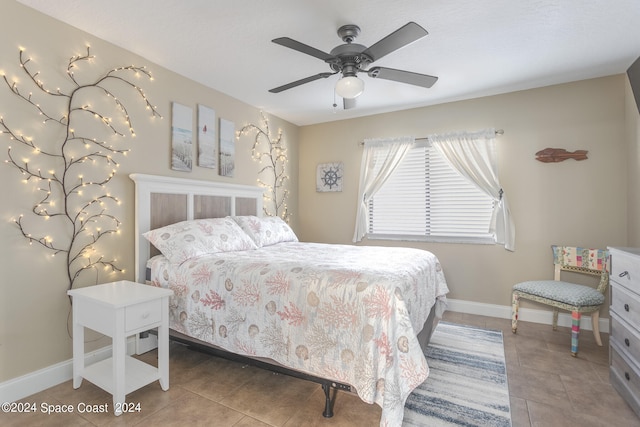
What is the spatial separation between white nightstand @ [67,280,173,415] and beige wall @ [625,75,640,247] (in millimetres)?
3914

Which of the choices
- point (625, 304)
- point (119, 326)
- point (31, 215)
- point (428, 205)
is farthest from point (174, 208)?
point (625, 304)

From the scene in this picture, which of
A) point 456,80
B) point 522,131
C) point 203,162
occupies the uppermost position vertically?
point 456,80

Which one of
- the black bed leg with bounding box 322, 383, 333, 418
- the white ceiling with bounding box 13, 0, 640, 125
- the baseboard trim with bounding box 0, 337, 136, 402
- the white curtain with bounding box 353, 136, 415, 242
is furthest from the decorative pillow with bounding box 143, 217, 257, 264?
the white curtain with bounding box 353, 136, 415, 242

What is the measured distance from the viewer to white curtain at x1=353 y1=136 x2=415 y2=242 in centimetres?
414

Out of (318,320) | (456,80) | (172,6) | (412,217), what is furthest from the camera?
(412,217)

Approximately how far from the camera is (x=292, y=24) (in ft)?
7.53

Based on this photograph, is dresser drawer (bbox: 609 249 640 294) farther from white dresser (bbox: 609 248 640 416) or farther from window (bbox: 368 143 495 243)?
window (bbox: 368 143 495 243)

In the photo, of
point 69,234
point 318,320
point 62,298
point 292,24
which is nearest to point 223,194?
point 69,234

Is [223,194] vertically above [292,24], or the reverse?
[292,24]

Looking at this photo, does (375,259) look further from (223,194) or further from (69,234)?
(69,234)

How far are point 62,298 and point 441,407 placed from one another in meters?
2.68

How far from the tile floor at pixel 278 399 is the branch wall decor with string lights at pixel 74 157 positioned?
0.93 metres

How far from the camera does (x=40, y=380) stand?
212 cm

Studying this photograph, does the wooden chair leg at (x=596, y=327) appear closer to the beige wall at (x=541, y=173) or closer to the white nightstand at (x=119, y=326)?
the beige wall at (x=541, y=173)
